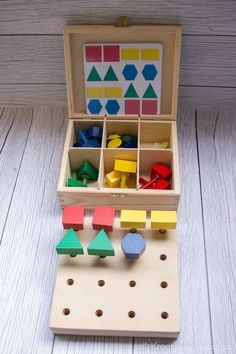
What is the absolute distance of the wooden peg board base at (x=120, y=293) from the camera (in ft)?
2.01

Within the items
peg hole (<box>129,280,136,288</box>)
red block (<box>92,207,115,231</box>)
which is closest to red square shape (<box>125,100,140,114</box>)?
red block (<box>92,207,115,231</box>)

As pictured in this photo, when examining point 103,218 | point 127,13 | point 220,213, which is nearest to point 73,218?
point 103,218

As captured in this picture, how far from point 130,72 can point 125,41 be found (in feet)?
0.18

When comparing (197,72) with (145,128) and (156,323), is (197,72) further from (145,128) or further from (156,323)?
(156,323)

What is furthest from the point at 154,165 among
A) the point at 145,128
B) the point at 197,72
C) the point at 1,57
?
the point at 1,57

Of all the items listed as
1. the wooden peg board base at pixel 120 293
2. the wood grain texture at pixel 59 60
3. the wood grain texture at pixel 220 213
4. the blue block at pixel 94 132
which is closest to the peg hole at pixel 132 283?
the wooden peg board base at pixel 120 293

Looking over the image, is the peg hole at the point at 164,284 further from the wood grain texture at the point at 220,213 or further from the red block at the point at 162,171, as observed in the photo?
the red block at the point at 162,171

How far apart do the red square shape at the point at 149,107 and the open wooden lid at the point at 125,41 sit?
14mm

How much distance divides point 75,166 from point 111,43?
230 millimetres

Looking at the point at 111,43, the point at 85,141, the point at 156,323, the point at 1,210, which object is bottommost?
the point at 156,323

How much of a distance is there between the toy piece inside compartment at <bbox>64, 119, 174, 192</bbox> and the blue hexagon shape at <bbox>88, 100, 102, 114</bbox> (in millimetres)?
21

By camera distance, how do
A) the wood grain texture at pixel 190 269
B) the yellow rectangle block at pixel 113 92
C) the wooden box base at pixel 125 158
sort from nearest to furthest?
the wood grain texture at pixel 190 269 → the wooden box base at pixel 125 158 → the yellow rectangle block at pixel 113 92

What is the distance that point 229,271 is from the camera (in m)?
0.68

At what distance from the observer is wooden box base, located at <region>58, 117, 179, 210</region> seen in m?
0.72
